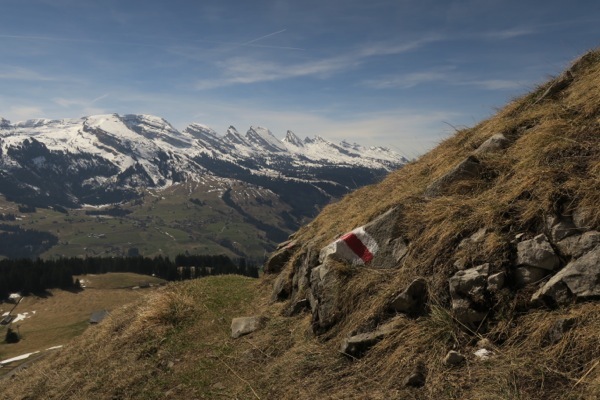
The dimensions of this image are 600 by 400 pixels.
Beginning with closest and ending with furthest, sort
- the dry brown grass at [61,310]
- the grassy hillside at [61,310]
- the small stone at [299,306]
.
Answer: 1. the small stone at [299,306]
2. the dry brown grass at [61,310]
3. the grassy hillside at [61,310]

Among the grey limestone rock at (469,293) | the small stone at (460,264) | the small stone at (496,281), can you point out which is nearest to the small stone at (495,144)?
the small stone at (460,264)

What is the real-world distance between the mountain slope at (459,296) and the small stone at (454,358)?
0.13 ft

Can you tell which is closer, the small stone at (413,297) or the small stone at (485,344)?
the small stone at (485,344)

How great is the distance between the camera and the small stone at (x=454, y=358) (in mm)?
8062

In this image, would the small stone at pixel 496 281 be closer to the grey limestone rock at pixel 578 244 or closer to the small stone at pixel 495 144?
the grey limestone rock at pixel 578 244

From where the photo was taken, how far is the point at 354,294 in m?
11.2

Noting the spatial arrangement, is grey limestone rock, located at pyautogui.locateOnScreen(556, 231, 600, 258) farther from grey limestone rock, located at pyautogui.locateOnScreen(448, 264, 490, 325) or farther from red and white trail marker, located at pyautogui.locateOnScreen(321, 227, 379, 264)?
red and white trail marker, located at pyautogui.locateOnScreen(321, 227, 379, 264)

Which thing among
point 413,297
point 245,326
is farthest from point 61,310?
point 413,297

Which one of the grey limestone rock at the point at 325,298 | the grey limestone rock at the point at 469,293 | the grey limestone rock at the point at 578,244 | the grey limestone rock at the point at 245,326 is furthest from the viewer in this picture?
the grey limestone rock at the point at 245,326

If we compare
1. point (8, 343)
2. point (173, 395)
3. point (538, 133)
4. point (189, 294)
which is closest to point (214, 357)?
point (173, 395)

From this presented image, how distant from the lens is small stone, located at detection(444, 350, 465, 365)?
8062 millimetres

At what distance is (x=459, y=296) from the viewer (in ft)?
29.0

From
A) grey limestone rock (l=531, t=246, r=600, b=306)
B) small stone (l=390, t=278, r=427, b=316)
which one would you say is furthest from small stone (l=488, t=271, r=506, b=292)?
small stone (l=390, t=278, r=427, b=316)

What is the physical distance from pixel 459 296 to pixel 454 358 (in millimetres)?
1340
